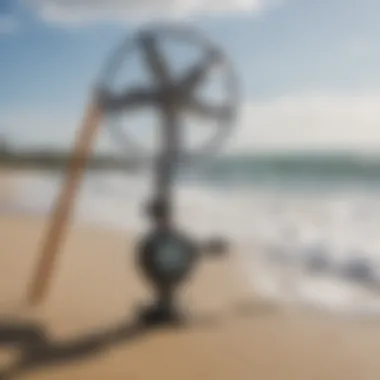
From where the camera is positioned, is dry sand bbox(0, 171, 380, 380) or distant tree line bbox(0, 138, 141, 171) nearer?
dry sand bbox(0, 171, 380, 380)

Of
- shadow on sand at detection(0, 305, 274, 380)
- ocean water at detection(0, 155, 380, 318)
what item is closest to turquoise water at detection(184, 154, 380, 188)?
ocean water at detection(0, 155, 380, 318)

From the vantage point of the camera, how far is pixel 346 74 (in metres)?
2.02

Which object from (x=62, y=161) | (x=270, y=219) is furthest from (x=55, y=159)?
(x=270, y=219)

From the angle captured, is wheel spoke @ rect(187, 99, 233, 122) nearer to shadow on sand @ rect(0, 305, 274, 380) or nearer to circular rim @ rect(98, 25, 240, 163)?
circular rim @ rect(98, 25, 240, 163)

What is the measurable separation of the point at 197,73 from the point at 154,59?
11 cm

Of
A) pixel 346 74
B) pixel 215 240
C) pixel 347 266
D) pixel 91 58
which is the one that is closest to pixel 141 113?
pixel 91 58

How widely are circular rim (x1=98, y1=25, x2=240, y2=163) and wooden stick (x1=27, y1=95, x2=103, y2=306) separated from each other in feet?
0.16

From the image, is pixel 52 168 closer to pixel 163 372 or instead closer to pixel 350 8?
pixel 163 372

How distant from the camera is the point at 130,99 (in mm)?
1896

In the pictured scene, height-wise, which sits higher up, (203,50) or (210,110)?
(203,50)

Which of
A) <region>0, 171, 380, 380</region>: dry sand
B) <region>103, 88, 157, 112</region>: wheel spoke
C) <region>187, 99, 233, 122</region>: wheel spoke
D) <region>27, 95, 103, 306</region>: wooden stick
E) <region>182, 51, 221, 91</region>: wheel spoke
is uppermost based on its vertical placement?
<region>182, 51, 221, 91</region>: wheel spoke

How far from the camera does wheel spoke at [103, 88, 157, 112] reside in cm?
190

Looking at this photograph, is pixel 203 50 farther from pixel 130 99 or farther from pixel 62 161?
pixel 62 161

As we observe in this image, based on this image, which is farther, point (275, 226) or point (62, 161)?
point (275, 226)
